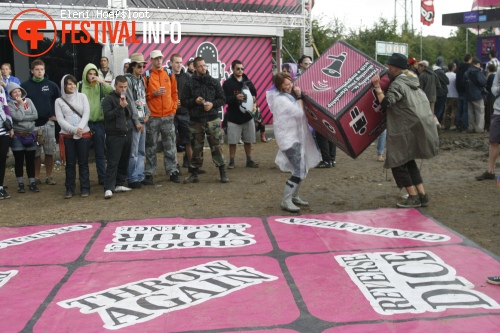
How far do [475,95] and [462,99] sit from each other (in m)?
0.69

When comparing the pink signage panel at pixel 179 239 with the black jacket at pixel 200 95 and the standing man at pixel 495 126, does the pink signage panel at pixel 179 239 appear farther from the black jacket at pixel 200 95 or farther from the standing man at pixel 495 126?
the standing man at pixel 495 126

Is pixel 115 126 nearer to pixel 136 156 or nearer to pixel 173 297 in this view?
pixel 136 156

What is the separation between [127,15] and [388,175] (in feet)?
24.0

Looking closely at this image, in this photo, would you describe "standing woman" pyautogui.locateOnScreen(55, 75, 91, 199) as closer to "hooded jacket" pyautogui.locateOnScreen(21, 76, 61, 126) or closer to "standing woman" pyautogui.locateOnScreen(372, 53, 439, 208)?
"hooded jacket" pyautogui.locateOnScreen(21, 76, 61, 126)

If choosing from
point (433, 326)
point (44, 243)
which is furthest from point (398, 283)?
point (44, 243)

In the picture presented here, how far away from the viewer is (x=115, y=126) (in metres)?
8.79

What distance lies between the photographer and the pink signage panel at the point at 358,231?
600 cm

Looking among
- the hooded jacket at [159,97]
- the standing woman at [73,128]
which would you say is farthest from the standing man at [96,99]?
the hooded jacket at [159,97]

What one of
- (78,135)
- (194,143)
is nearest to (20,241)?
(78,135)

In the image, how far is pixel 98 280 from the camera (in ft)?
17.1

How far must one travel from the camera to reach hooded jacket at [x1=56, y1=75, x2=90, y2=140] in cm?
879

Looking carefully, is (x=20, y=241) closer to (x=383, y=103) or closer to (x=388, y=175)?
(x=383, y=103)

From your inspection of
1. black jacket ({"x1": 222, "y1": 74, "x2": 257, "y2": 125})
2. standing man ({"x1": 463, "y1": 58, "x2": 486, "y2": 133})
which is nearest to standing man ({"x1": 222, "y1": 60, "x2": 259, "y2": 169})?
black jacket ({"x1": 222, "y1": 74, "x2": 257, "y2": 125})

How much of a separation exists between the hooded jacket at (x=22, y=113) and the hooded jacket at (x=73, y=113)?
2.30 feet
